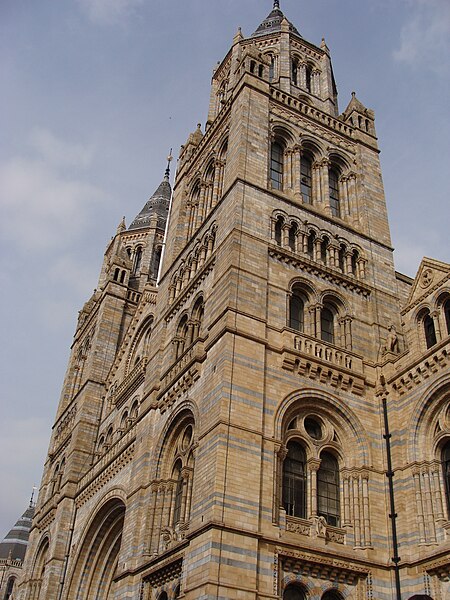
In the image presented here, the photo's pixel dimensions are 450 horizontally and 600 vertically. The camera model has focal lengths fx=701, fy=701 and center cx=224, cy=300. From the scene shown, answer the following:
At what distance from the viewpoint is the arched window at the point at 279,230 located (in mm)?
25281

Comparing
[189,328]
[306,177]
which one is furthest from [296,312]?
[306,177]

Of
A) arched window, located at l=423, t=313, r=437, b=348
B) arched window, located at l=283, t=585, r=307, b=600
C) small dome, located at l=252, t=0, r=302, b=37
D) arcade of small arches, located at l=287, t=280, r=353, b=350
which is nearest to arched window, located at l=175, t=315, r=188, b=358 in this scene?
arcade of small arches, located at l=287, t=280, r=353, b=350

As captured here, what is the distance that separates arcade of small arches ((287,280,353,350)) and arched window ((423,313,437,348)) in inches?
103

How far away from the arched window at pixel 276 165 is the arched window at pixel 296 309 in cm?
497

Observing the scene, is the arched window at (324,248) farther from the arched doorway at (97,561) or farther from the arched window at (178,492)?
the arched doorway at (97,561)

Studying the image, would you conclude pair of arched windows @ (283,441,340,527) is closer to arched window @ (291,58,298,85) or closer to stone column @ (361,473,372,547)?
stone column @ (361,473,372,547)

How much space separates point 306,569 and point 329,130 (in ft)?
63.5

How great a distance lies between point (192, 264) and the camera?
91.8 feet

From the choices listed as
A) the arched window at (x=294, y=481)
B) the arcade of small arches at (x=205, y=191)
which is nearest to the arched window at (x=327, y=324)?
the arched window at (x=294, y=481)

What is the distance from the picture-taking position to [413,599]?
18.1 m

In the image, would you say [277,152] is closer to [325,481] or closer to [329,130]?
[329,130]

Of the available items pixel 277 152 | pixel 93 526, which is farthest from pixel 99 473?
pixel 277 152

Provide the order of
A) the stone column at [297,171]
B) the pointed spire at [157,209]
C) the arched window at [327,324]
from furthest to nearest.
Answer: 1. the pointed spire at [157,209]
2. the stone column at [297,171]
3. the arched window at [327,324]

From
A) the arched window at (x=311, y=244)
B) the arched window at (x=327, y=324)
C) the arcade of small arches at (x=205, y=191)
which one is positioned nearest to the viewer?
the arched window at (x=327, y=324)
